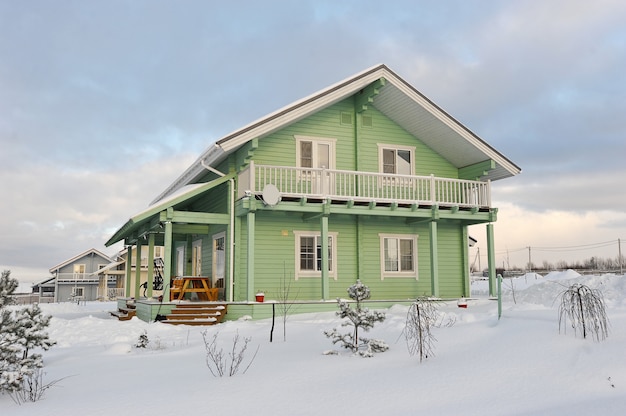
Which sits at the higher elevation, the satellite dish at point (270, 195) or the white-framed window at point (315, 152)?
the white-framed window at point (315, 152)

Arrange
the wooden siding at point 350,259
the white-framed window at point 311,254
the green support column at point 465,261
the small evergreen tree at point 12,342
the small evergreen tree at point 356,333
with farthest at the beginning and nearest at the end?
the green support column at point 465,261
the white-framed window at point 311,254
the wooden siding at point 350,259
the small evergreen tree at point 356,333
the small evergreen tree at point 12,342

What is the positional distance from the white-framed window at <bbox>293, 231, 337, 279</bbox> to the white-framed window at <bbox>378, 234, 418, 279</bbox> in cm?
176

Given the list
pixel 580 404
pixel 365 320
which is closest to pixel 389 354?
pixel 365 320

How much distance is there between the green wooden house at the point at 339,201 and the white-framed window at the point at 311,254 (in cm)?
3

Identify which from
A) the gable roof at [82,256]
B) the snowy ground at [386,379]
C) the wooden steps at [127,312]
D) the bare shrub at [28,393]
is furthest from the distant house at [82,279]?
the bare shrub at [28,393]

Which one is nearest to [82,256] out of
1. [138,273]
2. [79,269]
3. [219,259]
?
[79,269]

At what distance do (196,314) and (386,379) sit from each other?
9.25 meters

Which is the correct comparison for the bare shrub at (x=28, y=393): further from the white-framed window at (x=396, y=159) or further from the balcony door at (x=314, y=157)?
the white-framed window at (x=396, y=159)

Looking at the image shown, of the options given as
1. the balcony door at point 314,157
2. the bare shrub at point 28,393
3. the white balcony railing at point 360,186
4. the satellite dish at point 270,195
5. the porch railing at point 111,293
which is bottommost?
the porch railing at point 111,293

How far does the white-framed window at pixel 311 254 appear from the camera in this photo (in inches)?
690

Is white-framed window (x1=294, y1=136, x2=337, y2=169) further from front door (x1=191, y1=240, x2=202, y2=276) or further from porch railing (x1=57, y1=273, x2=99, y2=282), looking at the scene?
porch railing (x1=57, y1=273, x2=99, y2=282)

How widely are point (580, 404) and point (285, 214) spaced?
1257 cm

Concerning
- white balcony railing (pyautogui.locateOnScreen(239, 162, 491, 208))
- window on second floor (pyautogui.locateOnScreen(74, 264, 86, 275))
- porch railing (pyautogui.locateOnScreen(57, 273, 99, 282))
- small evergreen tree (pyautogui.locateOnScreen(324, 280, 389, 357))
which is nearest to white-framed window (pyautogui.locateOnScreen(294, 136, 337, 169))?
A: white balcony railing (pyautogui.locateOnScreen(239, 162, 491, 208))

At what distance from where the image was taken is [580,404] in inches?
210
